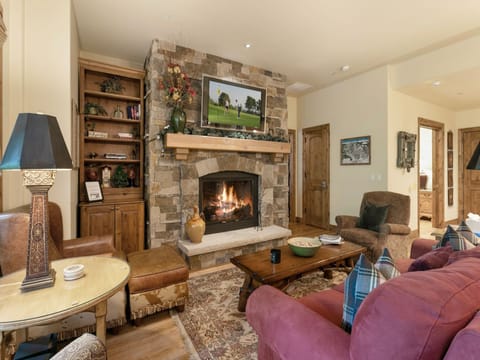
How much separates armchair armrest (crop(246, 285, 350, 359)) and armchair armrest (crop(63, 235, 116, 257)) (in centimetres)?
169

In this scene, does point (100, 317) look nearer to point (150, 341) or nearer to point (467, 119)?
point (150, 341)

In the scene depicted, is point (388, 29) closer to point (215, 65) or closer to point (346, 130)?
point (346, 130)

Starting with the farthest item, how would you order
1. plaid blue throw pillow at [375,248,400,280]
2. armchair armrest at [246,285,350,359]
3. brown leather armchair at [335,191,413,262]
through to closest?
brown leather armchair at [335,191,413,262] < plaid blue throw pillow at [375,248,400,280] < armchair armrest at [246,285,350,359]

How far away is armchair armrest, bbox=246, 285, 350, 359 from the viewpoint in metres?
0.88

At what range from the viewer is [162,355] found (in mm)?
1626

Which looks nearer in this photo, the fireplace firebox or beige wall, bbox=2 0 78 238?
beige wall, bbox=2 0 78 238

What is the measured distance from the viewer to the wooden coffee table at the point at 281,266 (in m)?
1.85

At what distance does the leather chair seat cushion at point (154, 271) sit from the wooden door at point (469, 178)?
6658 millimetres

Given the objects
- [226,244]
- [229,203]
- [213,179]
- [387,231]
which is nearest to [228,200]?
[229,203]

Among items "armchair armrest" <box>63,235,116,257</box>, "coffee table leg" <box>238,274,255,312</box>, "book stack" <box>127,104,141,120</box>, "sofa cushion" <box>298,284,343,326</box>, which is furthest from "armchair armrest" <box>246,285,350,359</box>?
"book stack" <box>127,104,141,120</box>

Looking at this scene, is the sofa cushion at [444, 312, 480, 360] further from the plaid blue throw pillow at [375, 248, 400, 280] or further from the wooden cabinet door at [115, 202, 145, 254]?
the wooden cabinet door at [115, 202, 145, 254]

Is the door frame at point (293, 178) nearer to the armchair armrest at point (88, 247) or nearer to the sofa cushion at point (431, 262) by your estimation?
the armchair armrest at point (88, 247)

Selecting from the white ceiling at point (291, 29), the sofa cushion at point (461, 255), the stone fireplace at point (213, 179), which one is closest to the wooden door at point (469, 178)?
the white ceiling at point (291, 29)

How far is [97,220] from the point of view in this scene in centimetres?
307
